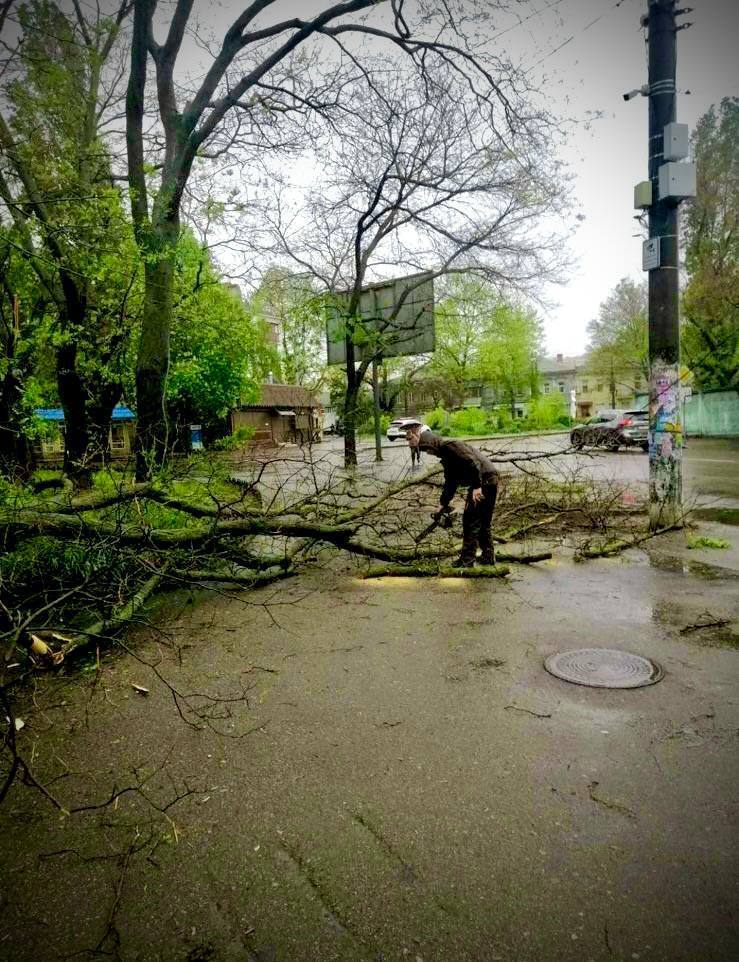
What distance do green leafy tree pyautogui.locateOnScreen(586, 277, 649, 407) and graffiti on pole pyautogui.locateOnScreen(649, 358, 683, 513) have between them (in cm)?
3996

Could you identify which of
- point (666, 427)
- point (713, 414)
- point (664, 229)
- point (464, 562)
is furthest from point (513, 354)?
point (464, 562)

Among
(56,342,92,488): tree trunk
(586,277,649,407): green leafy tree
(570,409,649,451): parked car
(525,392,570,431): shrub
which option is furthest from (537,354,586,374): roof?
(56,342,92,488): tree trunk

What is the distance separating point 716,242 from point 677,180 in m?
27.6

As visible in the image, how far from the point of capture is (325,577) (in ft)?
21.7

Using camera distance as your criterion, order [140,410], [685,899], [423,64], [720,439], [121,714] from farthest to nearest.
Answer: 1. [720,439]
2. [423,64]
3. [140,410]
4. [121,714]
5. [685,899]

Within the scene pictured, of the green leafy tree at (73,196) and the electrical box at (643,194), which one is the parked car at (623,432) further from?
the green leafy tree at (73,196)

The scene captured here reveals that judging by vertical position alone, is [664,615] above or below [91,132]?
below

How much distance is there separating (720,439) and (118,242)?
92.3 feet

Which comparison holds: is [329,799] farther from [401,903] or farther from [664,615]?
[664,615]

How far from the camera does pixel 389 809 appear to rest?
7.88 ft

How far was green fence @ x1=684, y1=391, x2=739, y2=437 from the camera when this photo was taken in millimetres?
27828

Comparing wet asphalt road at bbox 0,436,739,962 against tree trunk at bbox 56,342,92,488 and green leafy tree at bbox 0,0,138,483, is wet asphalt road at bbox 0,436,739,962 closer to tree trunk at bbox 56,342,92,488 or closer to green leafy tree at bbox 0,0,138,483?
green leafy tree at bbox 0,0,138,483

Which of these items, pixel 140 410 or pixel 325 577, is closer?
pixel 325 577

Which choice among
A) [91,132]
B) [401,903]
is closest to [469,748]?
[401,903]
